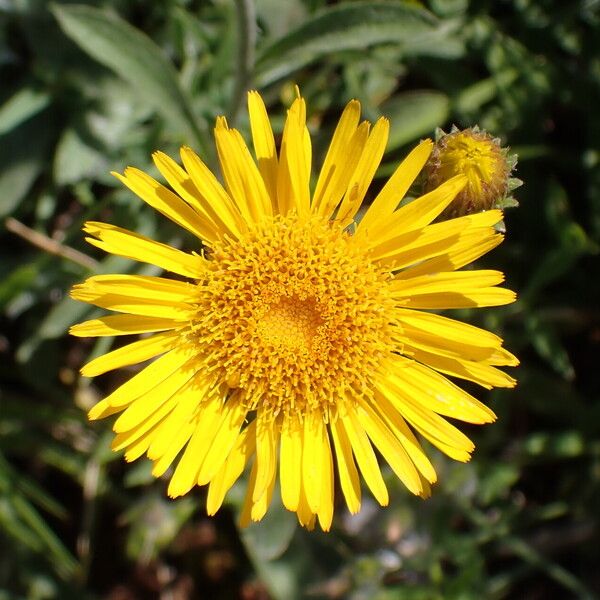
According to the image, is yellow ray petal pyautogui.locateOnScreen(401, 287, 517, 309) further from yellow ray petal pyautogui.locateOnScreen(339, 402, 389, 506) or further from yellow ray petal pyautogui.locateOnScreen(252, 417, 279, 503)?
yellow ray petal pyautogui.locateOnScreen(252, 417, 279, 503)

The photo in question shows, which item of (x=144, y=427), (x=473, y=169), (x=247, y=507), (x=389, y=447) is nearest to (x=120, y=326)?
(x=144, y=427)

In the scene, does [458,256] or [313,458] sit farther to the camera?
[313,458]

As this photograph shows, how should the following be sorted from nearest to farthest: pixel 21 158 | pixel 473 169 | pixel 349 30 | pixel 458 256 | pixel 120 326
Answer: pixel 473 169 < pixel 458 256 < pixel 120 326 < pixel 349 30 < pixel 21 158

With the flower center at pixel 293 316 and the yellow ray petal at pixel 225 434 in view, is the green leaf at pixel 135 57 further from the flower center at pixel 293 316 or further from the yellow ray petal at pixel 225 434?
the yellow ray petal at pixel 225 434

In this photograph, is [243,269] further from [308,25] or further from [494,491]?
[494,491]

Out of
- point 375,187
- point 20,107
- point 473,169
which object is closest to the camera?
point 473,169

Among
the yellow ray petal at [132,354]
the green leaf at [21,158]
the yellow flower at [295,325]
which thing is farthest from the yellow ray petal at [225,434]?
the green leaf at [21,158]

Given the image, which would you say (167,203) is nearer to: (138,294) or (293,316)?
(138,294)
